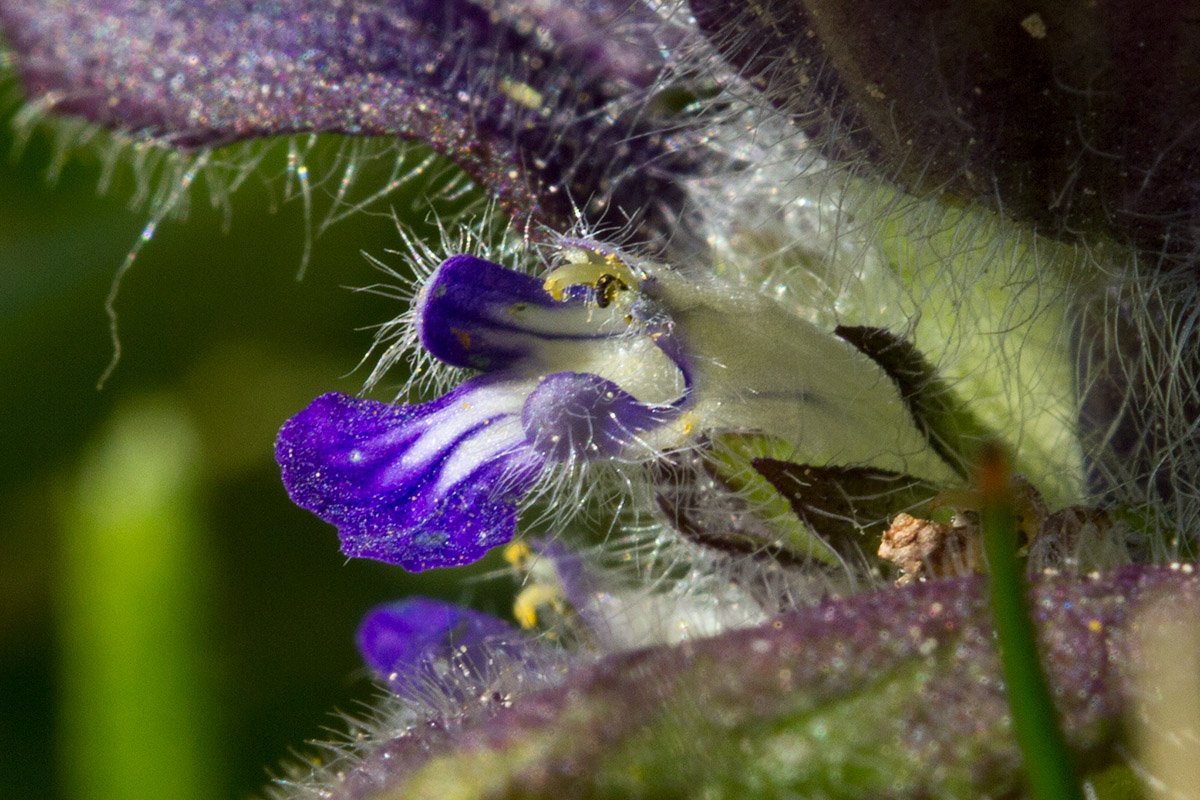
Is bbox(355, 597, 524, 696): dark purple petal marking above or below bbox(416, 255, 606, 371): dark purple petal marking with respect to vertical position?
below

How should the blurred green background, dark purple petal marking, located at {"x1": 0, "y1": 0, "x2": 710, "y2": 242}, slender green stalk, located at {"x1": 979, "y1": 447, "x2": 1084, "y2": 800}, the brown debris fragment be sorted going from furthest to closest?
the blurred green background
dark purple petal marking, located at {"x1": 0, "y1": 0, "x2": 710, "y2": 242}
the brown debris fragment
slender green stalk, located at {"x1": 979, "y1": 447, "x2": 1084, "y2": 800}

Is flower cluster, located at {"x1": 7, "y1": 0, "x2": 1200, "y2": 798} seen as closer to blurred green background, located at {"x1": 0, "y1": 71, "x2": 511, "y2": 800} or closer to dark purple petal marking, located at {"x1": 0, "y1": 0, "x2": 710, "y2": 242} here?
dark purple petal marking, located at {"x1": 0, "y1": 0, "x2": 710, "y2": 242}

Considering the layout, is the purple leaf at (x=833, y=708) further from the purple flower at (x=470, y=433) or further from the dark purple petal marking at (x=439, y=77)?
the dark purple petal marking at (x=439, y=77)

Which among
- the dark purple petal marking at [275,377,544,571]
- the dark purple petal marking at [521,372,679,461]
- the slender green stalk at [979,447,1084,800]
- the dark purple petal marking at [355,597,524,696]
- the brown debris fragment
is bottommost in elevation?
the dark purple petal marking at [355,597,524,696]

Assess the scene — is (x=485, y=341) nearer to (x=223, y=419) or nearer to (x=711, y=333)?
(x=711, y=333)

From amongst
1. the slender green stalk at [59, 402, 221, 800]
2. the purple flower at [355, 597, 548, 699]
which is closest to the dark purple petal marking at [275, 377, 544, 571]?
the purple flower at [355, 597, 548, 699]

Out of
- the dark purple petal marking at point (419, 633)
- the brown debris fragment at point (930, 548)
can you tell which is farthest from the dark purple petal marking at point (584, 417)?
the dark purple petal marking at point (419, 633)


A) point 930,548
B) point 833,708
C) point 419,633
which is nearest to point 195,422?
point 419,633

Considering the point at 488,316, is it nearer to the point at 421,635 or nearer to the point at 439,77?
the point at 439,77
